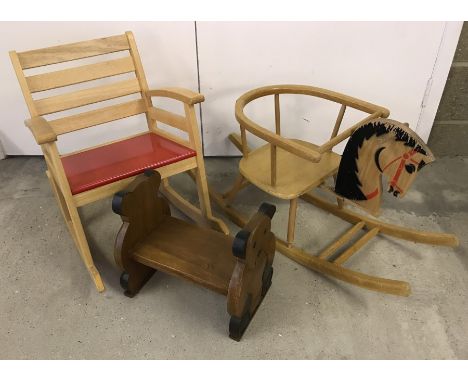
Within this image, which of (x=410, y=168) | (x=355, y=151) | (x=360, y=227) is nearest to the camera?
(x=410, y=168)

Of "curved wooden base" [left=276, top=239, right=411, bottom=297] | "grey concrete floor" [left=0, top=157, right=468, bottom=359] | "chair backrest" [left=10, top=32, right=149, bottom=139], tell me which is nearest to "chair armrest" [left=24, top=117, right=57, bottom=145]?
"chair backrest" [left=10, top=32, right=149, bottom=139]

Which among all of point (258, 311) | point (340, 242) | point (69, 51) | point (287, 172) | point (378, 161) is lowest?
point (258, 311)

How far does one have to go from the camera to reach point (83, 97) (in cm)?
158

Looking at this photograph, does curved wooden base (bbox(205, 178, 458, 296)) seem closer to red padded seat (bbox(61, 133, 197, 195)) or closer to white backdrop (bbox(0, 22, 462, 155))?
red padded seat (bbox(61, 133, 197, 195))

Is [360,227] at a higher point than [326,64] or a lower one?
lower

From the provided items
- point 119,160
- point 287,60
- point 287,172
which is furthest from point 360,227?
point 119,160

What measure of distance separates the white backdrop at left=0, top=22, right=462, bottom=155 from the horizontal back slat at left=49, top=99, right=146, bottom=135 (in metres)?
0.44

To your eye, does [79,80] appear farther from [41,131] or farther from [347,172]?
[347,172]

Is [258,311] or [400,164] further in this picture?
[258,311]

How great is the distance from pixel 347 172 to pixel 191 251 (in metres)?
0.66

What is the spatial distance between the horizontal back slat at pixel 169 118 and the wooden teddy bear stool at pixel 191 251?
26cm

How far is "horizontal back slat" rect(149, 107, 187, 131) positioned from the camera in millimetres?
1542

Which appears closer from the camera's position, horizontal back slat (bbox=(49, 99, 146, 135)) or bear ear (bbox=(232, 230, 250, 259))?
bear ear (bbox=(232, 230, 250, 259))
